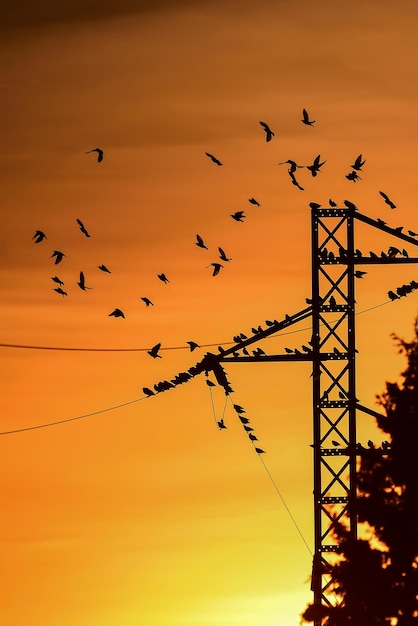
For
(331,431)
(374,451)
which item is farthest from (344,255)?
(374,451)

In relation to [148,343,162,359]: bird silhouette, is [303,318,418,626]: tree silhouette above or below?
below

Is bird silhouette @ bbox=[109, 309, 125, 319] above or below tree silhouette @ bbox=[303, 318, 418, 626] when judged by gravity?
above

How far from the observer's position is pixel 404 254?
64125mm

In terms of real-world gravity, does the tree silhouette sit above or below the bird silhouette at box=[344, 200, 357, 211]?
below

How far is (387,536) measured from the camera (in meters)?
52.9

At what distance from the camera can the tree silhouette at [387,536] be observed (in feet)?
171

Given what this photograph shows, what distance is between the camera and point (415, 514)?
173ft

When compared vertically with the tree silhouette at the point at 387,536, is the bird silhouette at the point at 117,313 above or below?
above

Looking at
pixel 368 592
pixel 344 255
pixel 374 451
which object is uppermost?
pixel 344 255

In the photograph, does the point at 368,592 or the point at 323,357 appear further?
the point at 323,357

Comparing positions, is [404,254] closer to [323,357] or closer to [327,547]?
[323,357]

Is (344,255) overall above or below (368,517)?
above

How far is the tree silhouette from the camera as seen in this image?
52031 mm

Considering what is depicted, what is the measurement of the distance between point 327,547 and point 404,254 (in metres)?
9.02
